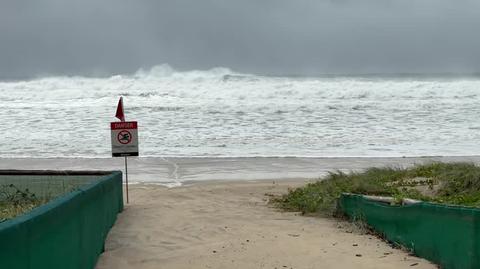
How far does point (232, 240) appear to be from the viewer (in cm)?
777

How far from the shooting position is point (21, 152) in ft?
69.3

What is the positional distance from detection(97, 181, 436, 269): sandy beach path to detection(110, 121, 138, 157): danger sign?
3.03 feet

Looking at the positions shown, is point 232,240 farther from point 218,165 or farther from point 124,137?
point 218,165

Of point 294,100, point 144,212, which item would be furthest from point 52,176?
point 294,100

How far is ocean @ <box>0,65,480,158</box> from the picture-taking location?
2164cm

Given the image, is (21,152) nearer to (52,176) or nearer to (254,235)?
(52,176)

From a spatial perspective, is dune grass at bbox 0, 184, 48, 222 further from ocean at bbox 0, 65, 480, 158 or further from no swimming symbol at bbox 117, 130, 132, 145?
ocean at bbox 0, 65, 480, 158

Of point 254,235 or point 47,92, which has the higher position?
→ point 47,92

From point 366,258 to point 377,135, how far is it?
18.7 metres

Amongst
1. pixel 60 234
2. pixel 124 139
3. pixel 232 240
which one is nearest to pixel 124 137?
pixel 124 139

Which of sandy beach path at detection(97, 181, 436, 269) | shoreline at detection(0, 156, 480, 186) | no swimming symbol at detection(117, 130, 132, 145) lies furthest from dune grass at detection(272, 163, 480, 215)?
shoreline at detection(0, 156, 480, 186)

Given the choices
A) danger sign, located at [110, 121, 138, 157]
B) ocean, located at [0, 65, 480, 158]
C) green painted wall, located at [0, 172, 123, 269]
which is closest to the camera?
green painted wall, located at [0, 172, 123, 269]

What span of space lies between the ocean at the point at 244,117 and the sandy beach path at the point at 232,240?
31.3 feet

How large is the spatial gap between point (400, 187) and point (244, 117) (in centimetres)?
2328
